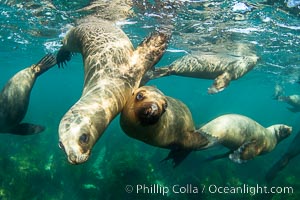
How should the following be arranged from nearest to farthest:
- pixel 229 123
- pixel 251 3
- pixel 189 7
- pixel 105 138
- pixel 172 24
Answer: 1. pixel 229 123
2. pixel 251 3
3. pixel 189 7
4. pixel 172 24
5. pixel 105 138

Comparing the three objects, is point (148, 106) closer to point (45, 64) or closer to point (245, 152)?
point (245, 152)

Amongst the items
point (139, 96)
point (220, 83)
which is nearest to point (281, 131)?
point (220, 83)

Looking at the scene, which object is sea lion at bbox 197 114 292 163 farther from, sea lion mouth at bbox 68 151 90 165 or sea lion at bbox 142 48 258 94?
sea lion mouth at bbox 68 151 90 165

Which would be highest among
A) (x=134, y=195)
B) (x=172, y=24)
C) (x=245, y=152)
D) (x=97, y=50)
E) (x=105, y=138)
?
(x=97, y=50)

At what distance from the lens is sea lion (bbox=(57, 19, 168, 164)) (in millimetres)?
3119

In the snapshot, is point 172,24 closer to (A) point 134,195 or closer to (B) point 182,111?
(A) point 134,195

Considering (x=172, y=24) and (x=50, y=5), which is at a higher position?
(x=50, y=5)

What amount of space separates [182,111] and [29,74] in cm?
488

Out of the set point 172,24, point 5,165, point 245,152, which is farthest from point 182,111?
point 5,165

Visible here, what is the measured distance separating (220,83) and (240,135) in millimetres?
1691

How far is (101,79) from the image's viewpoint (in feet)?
14.2

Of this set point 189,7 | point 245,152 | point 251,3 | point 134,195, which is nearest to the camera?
point 245,152

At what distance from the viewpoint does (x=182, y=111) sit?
5.20m

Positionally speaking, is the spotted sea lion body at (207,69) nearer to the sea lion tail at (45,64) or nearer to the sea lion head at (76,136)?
the sea lion tail at (45,64)
